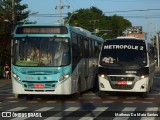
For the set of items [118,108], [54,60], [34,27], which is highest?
[34,27]

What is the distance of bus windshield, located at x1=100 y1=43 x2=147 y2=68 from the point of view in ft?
72.9

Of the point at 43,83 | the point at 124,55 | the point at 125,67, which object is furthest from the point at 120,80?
the point at 43,83

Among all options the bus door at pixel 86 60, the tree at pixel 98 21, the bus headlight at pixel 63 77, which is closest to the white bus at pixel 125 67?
the bus door at pixel 86 60

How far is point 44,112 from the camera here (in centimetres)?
1592

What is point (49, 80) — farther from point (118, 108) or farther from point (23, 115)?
point (23, 115)

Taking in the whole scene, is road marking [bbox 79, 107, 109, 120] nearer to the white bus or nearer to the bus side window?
the bus side window

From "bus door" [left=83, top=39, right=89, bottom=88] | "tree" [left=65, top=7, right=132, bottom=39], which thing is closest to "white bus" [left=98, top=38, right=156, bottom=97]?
"bus door" [left=83, top=39, right=89, bottom=88]

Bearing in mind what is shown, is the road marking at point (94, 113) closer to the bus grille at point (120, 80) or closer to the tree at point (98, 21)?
the bus grille at point (120, 80)

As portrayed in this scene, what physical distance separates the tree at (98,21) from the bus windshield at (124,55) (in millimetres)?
89635

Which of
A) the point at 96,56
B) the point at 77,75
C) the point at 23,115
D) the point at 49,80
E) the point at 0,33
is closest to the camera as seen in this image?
the point at 23,115

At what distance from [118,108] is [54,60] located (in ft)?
13.6

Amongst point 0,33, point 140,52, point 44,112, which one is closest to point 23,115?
point 44,112

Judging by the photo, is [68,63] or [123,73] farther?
[123,73]

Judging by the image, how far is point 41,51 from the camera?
20.4 m
